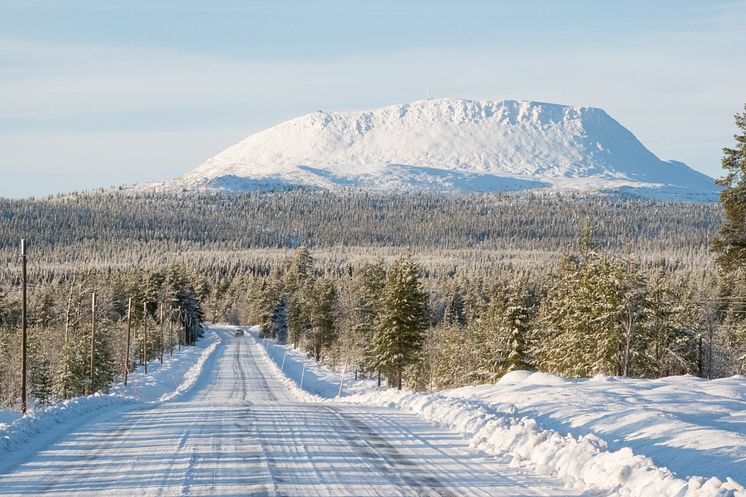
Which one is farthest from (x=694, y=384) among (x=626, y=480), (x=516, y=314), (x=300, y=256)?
(x=300, y=256)

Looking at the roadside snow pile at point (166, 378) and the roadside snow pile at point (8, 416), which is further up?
the roadside snow pile at point (8, 416)

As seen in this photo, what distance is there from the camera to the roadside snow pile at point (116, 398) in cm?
1508

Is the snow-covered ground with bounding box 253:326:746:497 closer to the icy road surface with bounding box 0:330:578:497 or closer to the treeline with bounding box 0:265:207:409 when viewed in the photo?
the icy road surface with bounding box 0:330:578:497

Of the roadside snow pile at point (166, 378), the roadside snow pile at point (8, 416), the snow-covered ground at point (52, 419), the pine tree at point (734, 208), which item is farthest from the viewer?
the roadside snow pile at point (166, 378)

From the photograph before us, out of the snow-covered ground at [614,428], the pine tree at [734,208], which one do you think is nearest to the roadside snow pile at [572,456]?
the snow-covered ground at [614,428]

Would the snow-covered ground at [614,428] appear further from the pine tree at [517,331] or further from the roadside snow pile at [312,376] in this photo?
the roadside snow pile at [312,376]

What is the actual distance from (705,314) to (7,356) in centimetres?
6553

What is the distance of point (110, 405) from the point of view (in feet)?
83.5

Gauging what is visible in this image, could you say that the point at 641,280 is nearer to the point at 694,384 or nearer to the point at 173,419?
the point at 694,384

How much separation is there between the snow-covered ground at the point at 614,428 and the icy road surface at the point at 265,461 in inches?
24.1

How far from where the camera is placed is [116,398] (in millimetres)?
28078

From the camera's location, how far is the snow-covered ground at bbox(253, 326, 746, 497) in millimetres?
10086

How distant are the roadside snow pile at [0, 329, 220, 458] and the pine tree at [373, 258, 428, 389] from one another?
14757 mm

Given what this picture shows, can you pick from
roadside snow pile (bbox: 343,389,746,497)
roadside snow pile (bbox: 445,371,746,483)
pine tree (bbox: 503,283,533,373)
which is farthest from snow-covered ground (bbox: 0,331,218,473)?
pine tree (bbox: 503,283,533,373)
